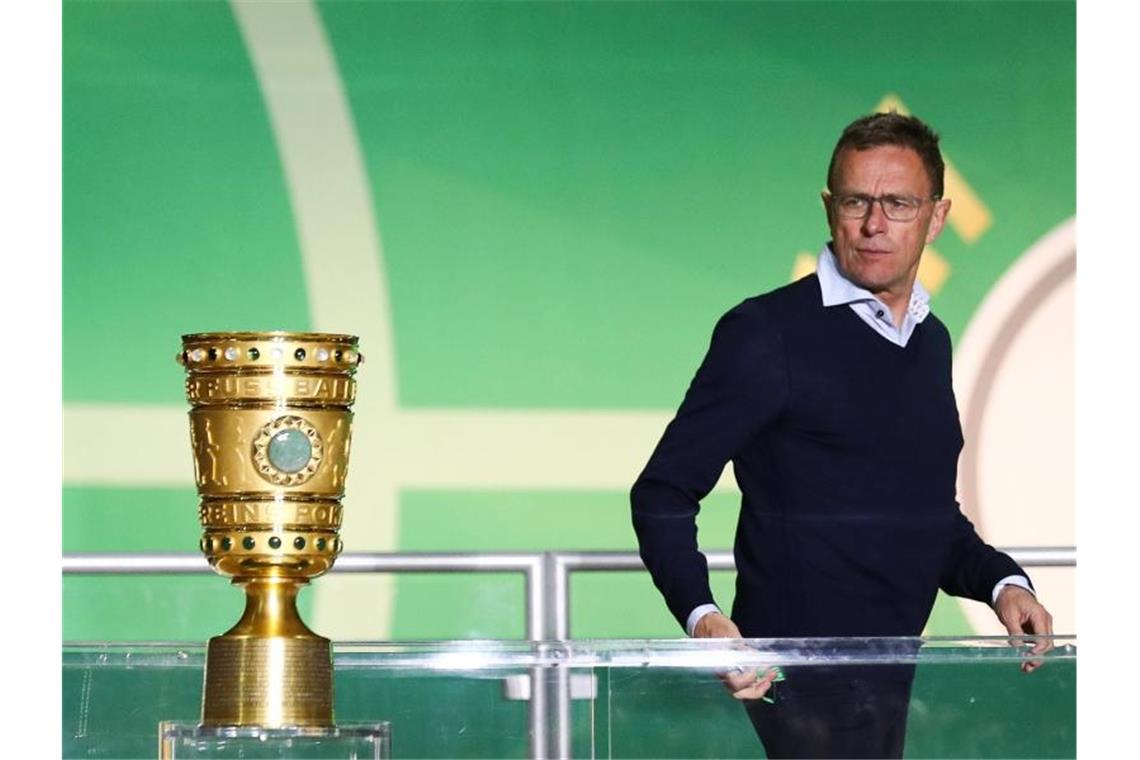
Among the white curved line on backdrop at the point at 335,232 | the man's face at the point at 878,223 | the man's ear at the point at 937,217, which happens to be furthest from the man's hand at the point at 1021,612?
the white curved line on backdrop at the point at 335,232

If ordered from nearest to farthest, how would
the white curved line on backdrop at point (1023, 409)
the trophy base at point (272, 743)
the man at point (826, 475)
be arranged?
the trophy base at point (272, 743)
the man at point (826, 475)
the white curved line on backdrop at point (1023, 409)

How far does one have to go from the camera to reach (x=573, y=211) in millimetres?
4664

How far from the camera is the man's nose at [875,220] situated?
3498mm

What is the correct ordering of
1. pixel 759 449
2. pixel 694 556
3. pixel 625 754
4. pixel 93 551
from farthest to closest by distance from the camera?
pixel 93 551 → pixel 759 449 → pixel 694 556 → pixel 625 754

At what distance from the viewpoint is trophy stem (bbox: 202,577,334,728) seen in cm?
251

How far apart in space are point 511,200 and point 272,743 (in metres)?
2.30

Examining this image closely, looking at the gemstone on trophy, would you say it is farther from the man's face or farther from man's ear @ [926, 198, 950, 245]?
man's ear @ [926, 198, 950, 245]

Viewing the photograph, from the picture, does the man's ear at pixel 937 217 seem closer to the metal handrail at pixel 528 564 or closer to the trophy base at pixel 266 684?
the metal handrail at pixel 528 564

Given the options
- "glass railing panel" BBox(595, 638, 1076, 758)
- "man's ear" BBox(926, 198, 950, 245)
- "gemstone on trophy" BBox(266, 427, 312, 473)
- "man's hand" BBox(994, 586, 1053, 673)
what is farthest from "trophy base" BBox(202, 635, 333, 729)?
"man's ear" BBox(926, 198, 950, 245)

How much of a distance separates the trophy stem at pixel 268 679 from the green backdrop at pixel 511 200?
81.3 inches

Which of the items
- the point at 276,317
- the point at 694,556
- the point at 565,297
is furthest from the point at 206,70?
the point at 694,556

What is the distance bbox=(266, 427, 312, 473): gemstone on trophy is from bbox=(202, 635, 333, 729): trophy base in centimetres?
19

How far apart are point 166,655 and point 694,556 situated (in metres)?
0.67

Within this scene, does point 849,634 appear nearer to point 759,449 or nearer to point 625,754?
point 759,449
